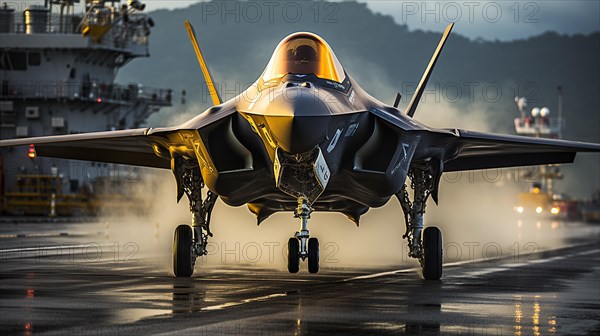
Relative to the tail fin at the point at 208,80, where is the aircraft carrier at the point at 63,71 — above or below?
above

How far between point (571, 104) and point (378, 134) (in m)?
138

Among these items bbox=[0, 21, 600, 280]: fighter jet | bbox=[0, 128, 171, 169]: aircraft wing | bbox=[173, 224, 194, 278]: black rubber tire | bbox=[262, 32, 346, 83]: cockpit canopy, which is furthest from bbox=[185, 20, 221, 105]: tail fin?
bbox=[262, 32, 346, 83]: cockpit canopy

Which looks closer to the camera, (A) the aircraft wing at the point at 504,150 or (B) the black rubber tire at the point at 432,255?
(B) the black rubber tire at the point at 432,255

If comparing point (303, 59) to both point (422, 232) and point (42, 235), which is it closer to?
point (422, 232)

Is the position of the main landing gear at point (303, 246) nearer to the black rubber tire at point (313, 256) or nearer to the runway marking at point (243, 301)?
the black rubber tire at point (313, 256)

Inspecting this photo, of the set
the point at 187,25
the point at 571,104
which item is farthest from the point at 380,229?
the point at 571,104

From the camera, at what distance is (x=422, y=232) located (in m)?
16.2

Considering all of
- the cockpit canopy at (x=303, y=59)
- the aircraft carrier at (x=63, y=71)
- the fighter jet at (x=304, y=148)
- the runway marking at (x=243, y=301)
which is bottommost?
the runway marking at (x=243, y=301)

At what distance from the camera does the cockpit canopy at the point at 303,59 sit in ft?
46.8

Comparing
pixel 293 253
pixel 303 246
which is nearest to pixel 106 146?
pixel 293 253

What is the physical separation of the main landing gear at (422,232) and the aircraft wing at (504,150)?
486 mm

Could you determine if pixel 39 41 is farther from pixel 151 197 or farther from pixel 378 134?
pixel 378 134

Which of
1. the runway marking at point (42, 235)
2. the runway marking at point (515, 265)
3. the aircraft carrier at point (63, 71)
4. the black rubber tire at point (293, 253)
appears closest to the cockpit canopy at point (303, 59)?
the black rubber tire at point (293, 253)

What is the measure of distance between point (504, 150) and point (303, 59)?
4049 millimetres
